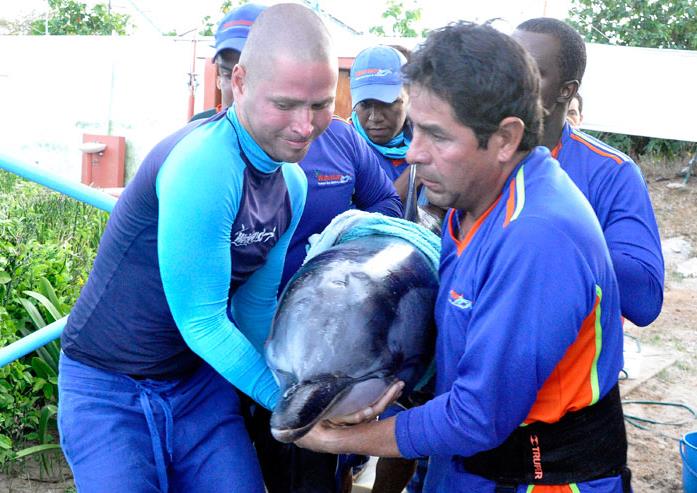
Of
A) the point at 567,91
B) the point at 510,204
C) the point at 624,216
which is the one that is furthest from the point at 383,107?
the point at 510,204

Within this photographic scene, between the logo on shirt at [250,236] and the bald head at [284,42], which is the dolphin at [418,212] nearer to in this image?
the logo on shirt at [250,236]

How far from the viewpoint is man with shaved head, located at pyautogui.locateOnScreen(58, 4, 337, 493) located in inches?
78.8

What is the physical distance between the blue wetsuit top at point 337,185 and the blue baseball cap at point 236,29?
51cm

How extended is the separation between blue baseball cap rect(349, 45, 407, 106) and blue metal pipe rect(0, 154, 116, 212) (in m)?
1.32

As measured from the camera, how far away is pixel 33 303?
12.8 ft

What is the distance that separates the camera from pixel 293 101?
2.06 metres

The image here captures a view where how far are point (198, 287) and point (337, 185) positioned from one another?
1.13 m

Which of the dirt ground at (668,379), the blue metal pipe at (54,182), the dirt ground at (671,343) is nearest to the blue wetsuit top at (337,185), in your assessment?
the blue metal pipe at (54,182)

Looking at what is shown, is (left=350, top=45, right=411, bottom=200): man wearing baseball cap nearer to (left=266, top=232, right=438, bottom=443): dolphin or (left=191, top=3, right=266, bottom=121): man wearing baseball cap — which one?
(left=191, top=3, right=266, bottom=121): man wearing baseball cap

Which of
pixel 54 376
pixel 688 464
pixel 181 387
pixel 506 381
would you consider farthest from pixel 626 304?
pixel 54 376

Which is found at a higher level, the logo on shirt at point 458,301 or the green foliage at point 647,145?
the logo on shirt at point 458,301

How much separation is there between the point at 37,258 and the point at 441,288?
2.81 metres

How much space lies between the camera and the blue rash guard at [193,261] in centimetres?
197

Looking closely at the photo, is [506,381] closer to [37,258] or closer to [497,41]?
[497,41]
